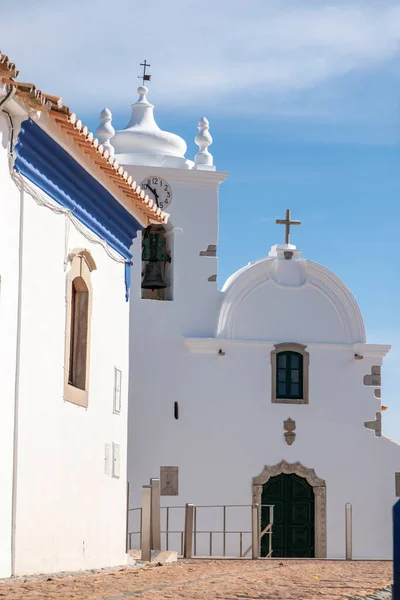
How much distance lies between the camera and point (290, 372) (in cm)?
2500

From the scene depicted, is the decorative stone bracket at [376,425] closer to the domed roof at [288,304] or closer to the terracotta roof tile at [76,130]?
the domed roof at [288,304]

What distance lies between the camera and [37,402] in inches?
459

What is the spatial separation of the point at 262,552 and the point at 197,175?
293 inches

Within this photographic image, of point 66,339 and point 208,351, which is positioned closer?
point 66,339

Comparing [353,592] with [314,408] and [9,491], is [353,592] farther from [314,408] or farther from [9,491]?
[314,408]

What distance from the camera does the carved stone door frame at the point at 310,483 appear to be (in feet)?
79.2

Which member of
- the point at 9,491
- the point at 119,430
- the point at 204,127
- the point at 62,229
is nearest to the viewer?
the point at 9,491

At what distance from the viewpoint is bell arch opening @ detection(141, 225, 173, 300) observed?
24.6 metres

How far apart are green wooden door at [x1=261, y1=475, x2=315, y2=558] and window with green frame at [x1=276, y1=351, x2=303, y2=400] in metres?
1.66

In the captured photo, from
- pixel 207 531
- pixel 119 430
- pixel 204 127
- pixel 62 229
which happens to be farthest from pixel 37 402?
pixel 204 127

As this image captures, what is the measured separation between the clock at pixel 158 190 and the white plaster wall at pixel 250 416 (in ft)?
3.84

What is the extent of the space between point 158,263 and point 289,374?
3403 millimetres

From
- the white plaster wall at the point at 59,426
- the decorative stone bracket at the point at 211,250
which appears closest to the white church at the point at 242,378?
the decorative stone bracket at the point at 211,250

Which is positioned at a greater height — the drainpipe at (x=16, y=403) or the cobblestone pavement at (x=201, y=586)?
the drainpipe at (x=16, y=403)
